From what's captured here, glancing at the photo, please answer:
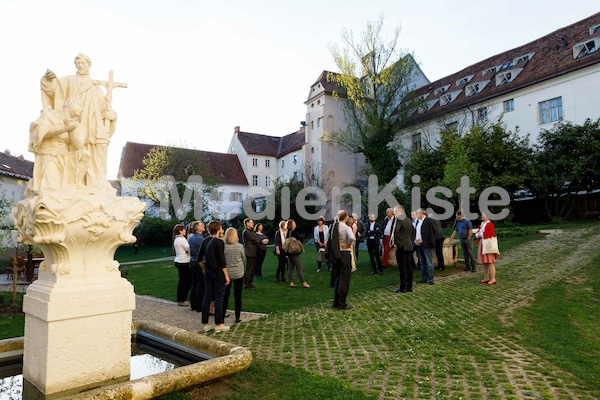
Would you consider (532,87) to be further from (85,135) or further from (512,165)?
(85,135)

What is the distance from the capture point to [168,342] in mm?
5453

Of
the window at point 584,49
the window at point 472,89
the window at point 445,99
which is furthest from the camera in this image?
the window at point 445,99

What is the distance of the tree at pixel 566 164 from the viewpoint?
2395 centimetres

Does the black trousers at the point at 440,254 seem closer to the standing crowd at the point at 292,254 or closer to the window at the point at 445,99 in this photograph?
the standing crowd at the point at 292,254

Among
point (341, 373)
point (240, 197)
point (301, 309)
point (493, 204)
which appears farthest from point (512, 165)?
point (240, 197)

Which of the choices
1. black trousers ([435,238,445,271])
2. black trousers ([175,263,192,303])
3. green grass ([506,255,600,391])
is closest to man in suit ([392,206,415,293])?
green grass ([506,255,600,391])

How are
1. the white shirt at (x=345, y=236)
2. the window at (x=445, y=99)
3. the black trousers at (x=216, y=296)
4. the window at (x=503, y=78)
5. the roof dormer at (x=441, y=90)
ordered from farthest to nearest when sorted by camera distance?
the roof dormer at (x=441, y=90) < the window at (x=445, y=99) < the window at (x=503, y=78) < the white shirt at (x=345, y=236) < the black trousers at (x=216, y=296)

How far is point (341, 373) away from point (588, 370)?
2893 mm

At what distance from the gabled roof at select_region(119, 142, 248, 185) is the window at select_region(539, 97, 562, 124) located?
3090cm

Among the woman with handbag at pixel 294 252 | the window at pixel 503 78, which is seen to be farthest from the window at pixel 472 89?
the woman with handbag at pixel 294 252

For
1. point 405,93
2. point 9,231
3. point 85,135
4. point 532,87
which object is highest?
point 405,93

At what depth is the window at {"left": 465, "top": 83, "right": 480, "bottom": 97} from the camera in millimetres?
37688

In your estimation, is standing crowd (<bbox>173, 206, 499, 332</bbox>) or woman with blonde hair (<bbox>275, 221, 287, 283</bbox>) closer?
standing crowd (<bbox>173, 206, 499, 332</bbox>)

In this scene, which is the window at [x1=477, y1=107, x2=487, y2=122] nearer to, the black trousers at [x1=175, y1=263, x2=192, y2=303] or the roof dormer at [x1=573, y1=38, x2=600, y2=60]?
the roof dormer at [x1=573, y1=38, x2=600, y2=60]
